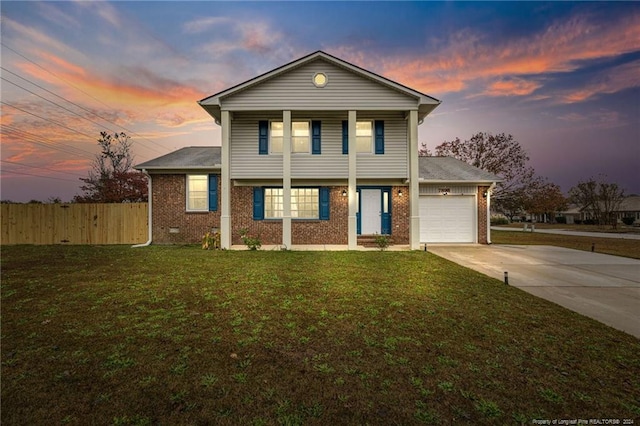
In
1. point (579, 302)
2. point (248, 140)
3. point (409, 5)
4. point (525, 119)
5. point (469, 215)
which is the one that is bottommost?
point (579, 302)

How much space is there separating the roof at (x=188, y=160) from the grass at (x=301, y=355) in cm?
788

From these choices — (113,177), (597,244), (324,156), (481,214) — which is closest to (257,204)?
(324,156)

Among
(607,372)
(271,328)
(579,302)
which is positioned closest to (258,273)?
(271,328)

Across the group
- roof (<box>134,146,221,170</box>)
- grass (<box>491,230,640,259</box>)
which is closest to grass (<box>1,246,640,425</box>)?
roof (<box>134,146,221,170</box>)

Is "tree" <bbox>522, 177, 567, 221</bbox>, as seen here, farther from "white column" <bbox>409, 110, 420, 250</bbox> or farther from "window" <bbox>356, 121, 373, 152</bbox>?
"window" <bbox>356, 121, 373, 152</bbox>

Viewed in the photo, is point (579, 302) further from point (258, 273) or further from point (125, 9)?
point (125, 9)

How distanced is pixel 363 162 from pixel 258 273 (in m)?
7.47

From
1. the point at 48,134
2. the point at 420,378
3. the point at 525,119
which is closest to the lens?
the point at 420,378

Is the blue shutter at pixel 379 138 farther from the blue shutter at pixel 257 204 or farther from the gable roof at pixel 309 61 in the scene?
the blue shutter at pixel 257 204

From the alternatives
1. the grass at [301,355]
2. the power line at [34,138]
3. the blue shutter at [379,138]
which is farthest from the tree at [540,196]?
the power line at [34,138]

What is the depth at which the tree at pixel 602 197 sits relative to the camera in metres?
33.4

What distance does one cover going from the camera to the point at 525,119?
23.4 metres

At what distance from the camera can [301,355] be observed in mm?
3219

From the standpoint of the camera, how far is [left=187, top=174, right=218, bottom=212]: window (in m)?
13.4
